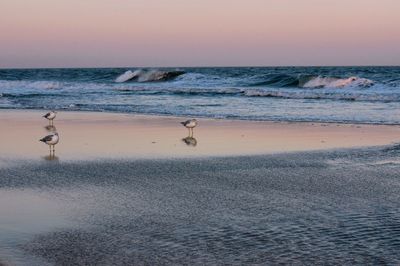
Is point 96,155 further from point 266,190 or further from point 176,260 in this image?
point 176,260

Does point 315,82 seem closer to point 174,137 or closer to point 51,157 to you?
point 174,137

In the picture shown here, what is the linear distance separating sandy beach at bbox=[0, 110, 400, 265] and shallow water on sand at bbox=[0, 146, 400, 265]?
0.05 ft

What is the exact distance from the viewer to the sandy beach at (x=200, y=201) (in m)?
5.54

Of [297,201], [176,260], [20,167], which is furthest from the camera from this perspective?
[20,167]

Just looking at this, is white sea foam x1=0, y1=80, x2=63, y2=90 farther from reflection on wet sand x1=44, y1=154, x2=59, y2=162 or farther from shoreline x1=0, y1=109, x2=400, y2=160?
reflection on wet sand x1=44, y1=154, x2=59, y2=162

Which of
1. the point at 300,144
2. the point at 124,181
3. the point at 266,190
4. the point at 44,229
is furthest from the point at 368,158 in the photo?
the point at 44,229

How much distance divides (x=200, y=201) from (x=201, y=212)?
554mm

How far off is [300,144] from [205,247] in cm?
753

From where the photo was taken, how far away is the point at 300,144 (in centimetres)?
1291

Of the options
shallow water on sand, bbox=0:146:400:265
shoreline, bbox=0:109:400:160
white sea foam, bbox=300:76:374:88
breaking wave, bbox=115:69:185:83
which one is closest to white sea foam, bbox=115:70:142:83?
breaking wave, bbox=115:69:185:83

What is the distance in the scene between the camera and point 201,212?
22.8ft

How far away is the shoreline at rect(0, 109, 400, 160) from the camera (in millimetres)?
11836

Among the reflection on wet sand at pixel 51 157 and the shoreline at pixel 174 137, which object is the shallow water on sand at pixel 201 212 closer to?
the reflection on wet sand at pixel 51 157

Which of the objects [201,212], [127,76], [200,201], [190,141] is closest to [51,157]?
[190,141]
